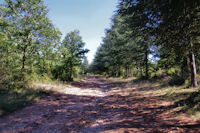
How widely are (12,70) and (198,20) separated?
1093cm

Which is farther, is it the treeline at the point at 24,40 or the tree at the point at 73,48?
the tree at the point at 73,48

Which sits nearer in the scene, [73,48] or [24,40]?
[24,40]

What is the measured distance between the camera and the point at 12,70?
30.3 feet

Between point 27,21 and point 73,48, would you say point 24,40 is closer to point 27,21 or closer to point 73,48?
point 27,21

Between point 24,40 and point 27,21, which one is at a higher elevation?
point 27,21

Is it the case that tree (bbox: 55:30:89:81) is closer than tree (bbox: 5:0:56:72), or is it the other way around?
tree (bbox: 5:0:56:72)

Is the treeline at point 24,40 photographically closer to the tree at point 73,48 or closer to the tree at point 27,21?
the tree at point 27,21

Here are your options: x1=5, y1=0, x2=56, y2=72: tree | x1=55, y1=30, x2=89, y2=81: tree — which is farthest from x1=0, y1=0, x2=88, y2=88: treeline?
x1=55, y1=30, x2=89, y2=81: tree

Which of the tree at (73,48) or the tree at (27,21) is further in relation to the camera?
the tree at (73,48)

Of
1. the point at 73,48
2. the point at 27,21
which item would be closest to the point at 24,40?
the point at 27,21

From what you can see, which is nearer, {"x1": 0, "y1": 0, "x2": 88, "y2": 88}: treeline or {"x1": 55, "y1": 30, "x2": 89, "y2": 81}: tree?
{"x1": 0, "y1": 0, "x2": 88, "y2": 88}: treeline

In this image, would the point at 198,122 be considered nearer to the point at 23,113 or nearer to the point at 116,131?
the point at 116,131

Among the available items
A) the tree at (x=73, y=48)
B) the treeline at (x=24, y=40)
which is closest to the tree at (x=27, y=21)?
the treeline at (x=24, y=40)

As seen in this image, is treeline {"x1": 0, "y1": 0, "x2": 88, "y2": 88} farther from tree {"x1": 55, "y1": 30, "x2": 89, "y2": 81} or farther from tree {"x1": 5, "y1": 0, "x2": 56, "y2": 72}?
tree {"x1": 55, "y1": 30, "x2": 89, "y2": 81}
